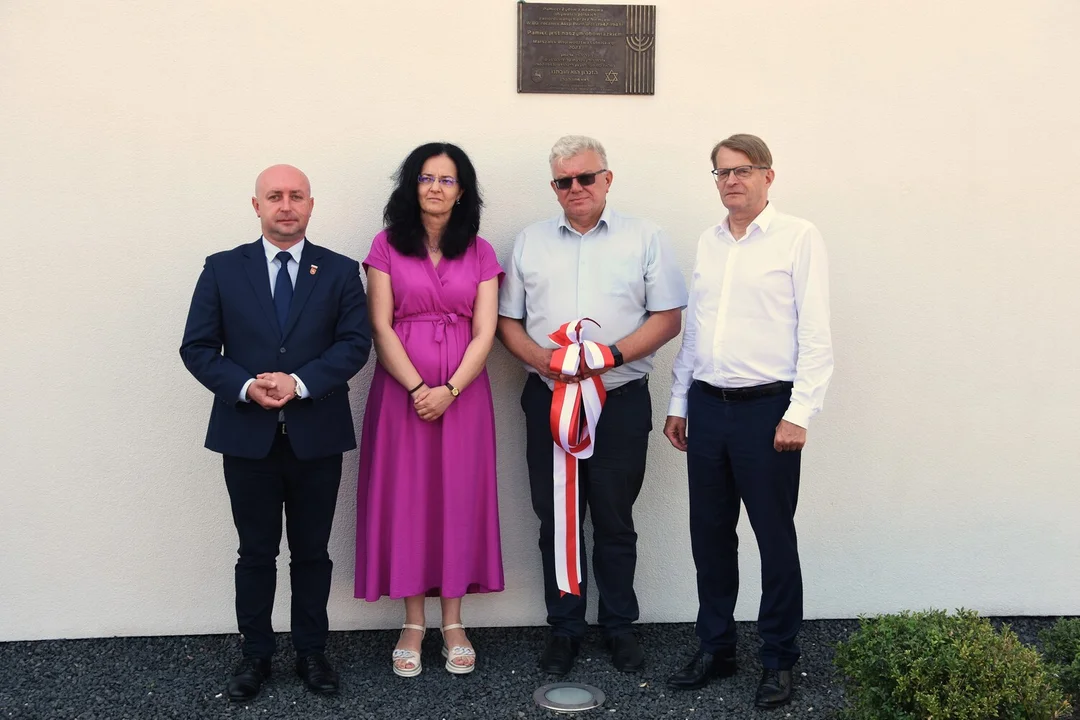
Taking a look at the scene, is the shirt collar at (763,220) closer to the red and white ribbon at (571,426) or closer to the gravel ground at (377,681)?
the red and white ribbon at (571,426)

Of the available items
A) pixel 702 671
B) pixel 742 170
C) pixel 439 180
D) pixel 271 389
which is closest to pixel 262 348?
pixel 271 389

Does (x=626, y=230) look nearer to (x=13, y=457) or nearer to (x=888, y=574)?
(x=888, y=574)

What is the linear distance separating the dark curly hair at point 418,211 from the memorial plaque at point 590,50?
52 centimetres

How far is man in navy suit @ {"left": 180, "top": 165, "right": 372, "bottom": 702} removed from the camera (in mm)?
3150

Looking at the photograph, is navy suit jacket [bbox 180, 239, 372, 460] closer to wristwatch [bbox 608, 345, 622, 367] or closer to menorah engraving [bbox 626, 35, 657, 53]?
wristwatch [bbox 608, 345, 622, 367]

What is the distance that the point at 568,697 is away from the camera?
3.30 m

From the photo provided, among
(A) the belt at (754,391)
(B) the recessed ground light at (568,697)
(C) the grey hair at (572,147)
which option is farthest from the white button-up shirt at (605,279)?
(B) the recessed ground light at (568,697)

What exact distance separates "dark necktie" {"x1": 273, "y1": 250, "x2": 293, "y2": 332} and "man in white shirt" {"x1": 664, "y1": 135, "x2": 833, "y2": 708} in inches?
54.5

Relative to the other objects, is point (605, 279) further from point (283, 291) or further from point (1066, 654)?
point (1066, 654)

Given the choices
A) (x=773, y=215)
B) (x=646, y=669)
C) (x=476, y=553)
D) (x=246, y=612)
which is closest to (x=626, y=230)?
(x=773, y=215)

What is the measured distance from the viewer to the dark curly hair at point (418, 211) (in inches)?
137

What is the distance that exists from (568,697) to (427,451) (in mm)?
989

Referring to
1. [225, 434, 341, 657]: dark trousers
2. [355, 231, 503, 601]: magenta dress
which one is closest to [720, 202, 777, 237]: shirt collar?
[355, 231, 503, 601]: magenta dress

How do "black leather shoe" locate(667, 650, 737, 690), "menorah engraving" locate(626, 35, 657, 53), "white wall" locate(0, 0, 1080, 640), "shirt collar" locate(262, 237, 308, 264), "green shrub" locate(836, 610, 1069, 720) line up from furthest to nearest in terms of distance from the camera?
"menorah engraving" locate(626, 35, 657, 53)
"white wall" locate(0, 0, 1080, 640)
"black leather shoe" locate(667, 650, 737, 690)
"shirt collar" locate(262, 237, 308, 264)
"green shrub" locate(836, 610, 1069, 720)
